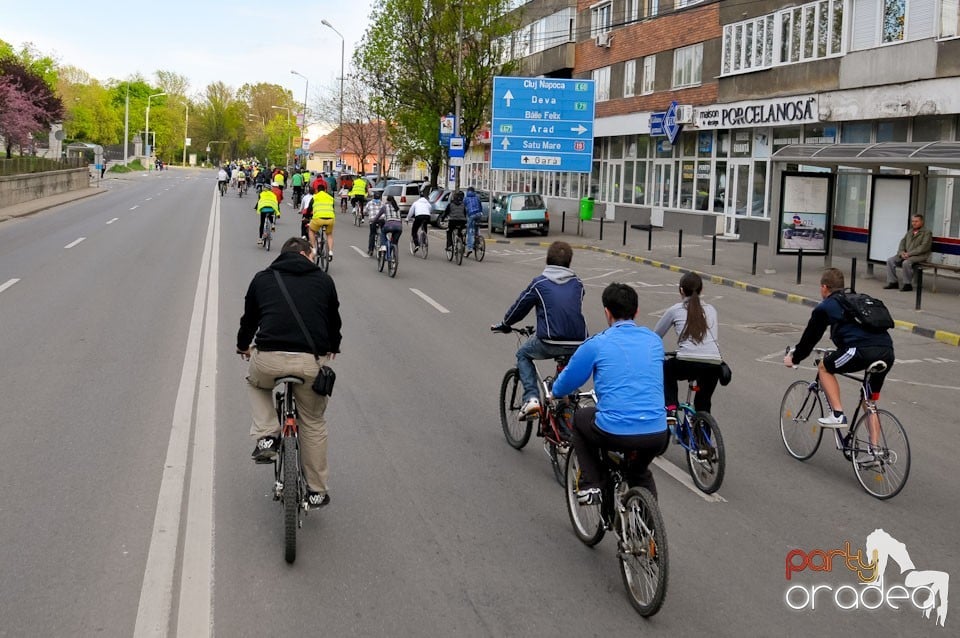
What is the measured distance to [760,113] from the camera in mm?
31219

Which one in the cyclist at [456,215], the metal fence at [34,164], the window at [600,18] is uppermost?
the window at [600,18]

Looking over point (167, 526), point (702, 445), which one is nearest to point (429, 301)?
point (702, 445)

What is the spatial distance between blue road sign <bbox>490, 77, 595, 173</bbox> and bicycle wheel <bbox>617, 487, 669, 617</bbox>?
30.1 meters

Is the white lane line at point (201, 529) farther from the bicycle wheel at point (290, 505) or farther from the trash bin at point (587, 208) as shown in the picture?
the trash bin at point (587, 208)

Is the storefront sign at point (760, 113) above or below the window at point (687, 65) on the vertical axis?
below

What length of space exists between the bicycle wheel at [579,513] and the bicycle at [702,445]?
1201 mm

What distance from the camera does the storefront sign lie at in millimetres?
28844

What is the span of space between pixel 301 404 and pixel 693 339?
9.80 ft

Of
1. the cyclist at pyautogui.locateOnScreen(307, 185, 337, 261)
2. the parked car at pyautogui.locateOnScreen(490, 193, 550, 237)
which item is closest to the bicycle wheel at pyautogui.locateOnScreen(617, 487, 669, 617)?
the cyclist at pyautogui.locateOnScreen(307, 185, 337, 261)

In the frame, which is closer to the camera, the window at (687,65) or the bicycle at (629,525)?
the bicycle at (629,525)

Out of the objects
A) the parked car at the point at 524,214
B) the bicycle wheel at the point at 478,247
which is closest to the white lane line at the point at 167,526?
the bicycle wheel at the point at 478,247

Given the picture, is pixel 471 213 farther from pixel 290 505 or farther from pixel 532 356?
pixel 290 505

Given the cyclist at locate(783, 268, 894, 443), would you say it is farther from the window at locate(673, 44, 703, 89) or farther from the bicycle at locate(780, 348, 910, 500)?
the window at locate(673, 44, 703, 89)

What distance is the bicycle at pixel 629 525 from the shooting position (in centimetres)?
479
